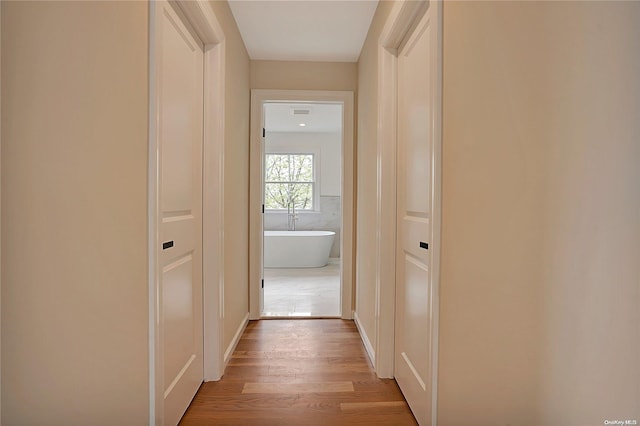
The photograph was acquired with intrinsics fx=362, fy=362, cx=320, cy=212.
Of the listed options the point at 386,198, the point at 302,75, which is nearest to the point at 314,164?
the point at 302,75

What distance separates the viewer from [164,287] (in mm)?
1529

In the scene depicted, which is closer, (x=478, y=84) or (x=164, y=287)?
(x=478, y=84)

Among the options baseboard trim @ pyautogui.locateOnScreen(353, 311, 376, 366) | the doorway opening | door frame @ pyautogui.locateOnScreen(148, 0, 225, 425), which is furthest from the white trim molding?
the doorway opening

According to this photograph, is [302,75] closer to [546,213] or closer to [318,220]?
[546,213]

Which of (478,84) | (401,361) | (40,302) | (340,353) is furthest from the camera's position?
(340,353)

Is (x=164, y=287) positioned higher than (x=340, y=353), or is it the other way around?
(x=164, y=287)

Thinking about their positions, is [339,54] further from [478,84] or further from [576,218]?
[576,218]

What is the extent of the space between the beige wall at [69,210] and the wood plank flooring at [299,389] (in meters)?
0.76

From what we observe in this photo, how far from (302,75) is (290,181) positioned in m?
3.75

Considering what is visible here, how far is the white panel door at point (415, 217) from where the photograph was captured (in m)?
1.54

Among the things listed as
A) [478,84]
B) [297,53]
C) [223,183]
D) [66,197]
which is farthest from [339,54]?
[66,197]

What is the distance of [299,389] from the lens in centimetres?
206

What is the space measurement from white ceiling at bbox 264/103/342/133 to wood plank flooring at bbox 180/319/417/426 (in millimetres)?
3106

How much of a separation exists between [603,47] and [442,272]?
2.95 feet
